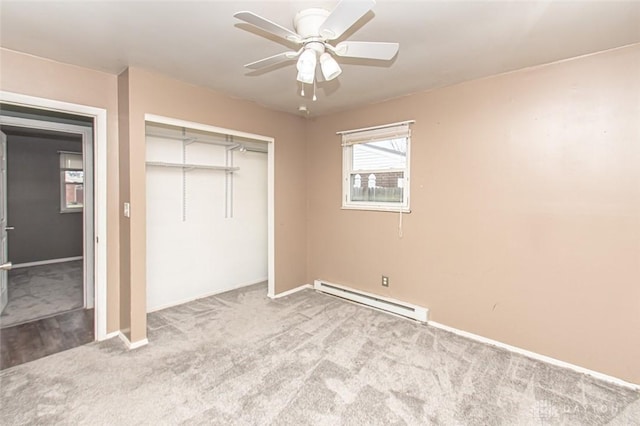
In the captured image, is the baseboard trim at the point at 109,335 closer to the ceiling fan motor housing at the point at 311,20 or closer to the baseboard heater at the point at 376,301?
the baseboard heater at the point at 376,301

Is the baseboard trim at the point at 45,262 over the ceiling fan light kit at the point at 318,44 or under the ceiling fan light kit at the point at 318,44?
under

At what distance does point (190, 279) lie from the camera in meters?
3.76

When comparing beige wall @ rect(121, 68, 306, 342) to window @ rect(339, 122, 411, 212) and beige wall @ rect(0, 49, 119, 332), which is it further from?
window @ rect(339, 122, 411, 212)

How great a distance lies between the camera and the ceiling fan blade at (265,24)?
1.28 m

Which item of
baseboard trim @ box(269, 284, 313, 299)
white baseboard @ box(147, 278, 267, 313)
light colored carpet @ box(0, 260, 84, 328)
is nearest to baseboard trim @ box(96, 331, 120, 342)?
white baseboard @ box(147, 278, 267, 313)

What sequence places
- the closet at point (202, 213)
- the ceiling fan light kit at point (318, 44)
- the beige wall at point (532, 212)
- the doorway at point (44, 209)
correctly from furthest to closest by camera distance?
the doorway at point (44, 209) → the closet at point (202, 213) → the beige wall at point (532, 212) → the ceiling fan light kit at point (318, 44)

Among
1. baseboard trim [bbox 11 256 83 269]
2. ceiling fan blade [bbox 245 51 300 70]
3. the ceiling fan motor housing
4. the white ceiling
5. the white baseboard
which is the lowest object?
the white baseboard

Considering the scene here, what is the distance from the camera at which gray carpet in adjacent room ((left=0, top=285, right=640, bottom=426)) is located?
1.83 metres

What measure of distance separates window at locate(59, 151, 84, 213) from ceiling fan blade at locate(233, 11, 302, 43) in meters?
6.00

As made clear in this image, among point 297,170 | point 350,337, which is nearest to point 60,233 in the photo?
point 297,170

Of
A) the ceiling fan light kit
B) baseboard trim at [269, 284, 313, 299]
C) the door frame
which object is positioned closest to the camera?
the ceiling fan light kit

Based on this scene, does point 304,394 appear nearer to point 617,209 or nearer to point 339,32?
point 339,32

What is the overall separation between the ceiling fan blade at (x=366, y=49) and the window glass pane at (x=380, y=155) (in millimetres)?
1634

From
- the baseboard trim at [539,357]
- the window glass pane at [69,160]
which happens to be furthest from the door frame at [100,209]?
the window glass pane at [69,160]
